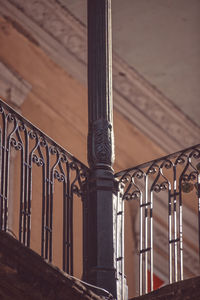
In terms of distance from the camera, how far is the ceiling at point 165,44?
1328 centimetres

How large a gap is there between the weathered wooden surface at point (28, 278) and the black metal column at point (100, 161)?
927 millimetres

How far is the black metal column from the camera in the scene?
8.23 m

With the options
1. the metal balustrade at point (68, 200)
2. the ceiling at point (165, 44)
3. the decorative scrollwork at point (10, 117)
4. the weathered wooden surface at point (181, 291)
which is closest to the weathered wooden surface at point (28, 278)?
the metal balustrade at point (68, 200)

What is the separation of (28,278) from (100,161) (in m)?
1.82

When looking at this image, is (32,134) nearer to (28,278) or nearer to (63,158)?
(63,158)

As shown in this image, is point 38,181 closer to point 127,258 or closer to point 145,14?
point 127,258

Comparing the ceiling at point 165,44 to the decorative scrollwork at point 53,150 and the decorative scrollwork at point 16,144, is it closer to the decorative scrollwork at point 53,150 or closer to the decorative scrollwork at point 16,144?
the decorative scrollwork at point 53,150

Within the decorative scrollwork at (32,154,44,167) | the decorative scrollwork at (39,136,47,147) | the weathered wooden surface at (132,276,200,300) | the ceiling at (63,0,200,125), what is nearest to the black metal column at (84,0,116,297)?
A: the decorative scrollwork at (39,136,47,147)

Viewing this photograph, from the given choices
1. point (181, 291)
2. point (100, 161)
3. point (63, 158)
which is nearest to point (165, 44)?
point (100, 161)

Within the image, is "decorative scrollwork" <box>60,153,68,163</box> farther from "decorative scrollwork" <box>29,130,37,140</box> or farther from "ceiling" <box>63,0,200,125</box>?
"ceiling" <box>63,0,200,125</box>

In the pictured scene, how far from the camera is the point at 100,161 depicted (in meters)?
8.52

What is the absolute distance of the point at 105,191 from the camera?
8.47 metres

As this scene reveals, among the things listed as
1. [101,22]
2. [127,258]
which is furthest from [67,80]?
[101,22]

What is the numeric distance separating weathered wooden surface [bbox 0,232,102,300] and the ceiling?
6637 mm
